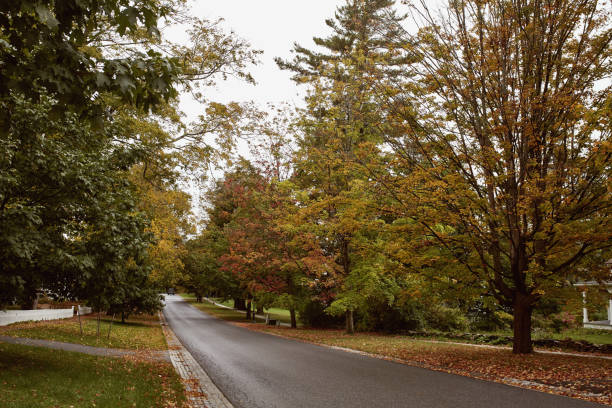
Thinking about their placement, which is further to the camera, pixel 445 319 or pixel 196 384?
pixel 445 319

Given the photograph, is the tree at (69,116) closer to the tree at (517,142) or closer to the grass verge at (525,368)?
the tree at (517,142)

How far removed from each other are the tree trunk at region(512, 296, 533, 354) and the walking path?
407 inches

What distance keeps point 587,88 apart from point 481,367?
8.09 m

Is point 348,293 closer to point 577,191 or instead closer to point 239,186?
point 577,191

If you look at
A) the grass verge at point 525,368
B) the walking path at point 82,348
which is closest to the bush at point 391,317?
the grass verge at point 525,368

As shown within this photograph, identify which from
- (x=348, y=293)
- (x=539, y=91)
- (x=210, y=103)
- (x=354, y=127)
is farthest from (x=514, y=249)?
(x=354, y=127)

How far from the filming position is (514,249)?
11797mm

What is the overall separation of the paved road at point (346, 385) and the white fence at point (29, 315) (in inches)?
410

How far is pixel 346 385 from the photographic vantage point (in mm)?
8664

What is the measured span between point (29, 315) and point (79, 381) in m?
15.9

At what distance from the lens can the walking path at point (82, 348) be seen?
12.1m

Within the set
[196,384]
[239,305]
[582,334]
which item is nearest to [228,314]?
[239,305]

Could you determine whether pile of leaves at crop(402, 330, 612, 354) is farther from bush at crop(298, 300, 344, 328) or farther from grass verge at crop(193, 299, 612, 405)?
bush at crop(298, 300, 344, 328)

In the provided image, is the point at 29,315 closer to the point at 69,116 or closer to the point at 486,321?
the point at 69,116
